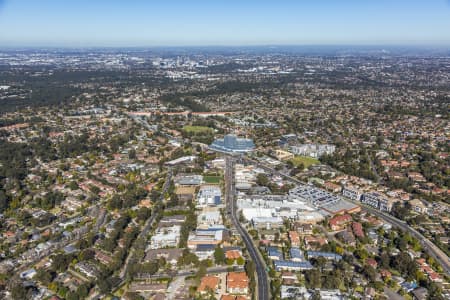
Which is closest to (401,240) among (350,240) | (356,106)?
(350,240)

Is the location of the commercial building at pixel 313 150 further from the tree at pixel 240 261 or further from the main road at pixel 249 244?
the tree at pixel 240 261

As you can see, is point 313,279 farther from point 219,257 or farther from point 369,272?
point 219,257

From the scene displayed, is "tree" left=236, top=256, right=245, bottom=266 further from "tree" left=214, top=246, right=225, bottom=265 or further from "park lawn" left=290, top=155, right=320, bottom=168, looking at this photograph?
"park lawn" left=290, top=155, right=320, bottom=168

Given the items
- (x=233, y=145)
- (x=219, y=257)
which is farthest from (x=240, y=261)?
(x=233, y=145)

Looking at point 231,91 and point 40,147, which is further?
point 231,91

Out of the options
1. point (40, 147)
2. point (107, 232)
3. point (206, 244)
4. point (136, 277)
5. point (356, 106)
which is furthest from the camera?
point (356, 106)

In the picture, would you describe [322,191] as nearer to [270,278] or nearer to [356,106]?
[270,278]

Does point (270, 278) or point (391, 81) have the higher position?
point (391, 81)
